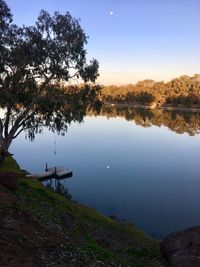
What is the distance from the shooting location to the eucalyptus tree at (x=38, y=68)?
114 ft

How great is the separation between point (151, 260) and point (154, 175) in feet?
96.5

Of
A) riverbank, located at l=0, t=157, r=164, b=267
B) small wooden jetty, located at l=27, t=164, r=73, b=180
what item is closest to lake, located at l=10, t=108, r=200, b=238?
small wooden jetty, located at l=27, t=164, r=73, b=180

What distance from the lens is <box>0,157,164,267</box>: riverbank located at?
11023 mm

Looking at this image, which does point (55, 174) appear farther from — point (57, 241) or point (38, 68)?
point (57, 241)

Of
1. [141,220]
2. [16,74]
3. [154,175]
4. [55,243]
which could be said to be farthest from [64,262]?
[154,175]

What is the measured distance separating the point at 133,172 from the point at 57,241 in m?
34.3

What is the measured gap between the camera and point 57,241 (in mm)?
12953

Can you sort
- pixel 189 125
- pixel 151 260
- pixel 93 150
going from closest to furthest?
pixel 151 260
pixel 93 150
pixel 189 125

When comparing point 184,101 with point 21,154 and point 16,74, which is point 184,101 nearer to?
point 21,154

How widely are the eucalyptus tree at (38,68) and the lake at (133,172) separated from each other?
340 inches

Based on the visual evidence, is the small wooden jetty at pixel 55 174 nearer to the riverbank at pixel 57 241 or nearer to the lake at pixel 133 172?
the lake at pixel 133 172

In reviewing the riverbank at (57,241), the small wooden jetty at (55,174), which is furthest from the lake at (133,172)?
the riverbank at (57,241)

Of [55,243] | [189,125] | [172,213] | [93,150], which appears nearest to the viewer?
[55,243]

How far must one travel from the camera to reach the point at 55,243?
12.6m
